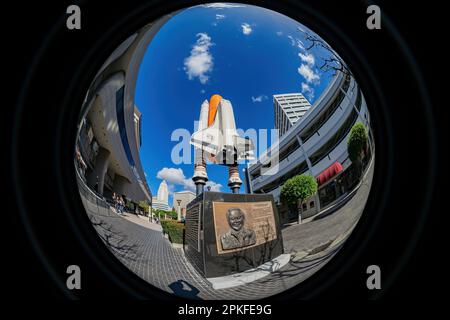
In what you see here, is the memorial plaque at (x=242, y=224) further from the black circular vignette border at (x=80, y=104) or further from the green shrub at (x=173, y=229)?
the black circular vignette border at (x=80, y=104)

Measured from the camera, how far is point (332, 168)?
161cm

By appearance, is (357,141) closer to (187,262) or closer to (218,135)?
Result: (218,135)

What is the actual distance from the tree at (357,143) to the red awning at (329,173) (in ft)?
0.36

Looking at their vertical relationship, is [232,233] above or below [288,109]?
below

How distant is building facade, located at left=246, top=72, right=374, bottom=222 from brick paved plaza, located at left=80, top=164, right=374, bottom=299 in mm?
145

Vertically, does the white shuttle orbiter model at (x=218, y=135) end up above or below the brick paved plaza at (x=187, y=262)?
above

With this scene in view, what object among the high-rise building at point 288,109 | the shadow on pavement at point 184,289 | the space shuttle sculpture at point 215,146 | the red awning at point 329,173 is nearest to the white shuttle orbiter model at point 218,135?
the space shuttle sculpture at point 215,146

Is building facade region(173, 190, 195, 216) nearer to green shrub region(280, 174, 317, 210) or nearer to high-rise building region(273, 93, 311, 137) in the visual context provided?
green shrub region(280, 174, 317, 210)

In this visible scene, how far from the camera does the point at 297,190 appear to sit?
160cm

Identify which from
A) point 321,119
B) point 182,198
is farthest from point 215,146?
point 321,119

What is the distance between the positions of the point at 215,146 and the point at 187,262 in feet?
3.36

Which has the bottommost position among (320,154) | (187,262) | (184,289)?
(184,289)

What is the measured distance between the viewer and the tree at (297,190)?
156 cm
